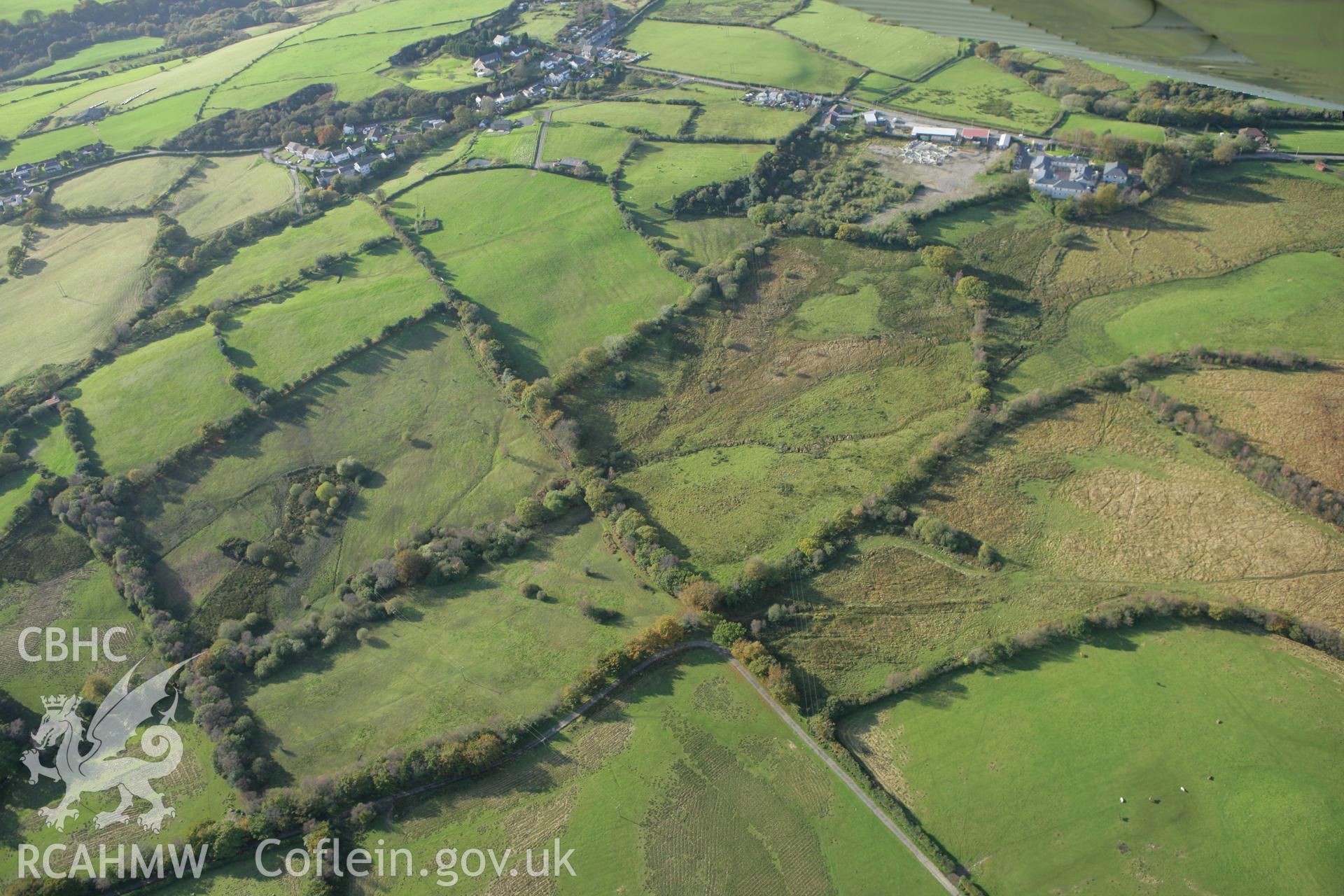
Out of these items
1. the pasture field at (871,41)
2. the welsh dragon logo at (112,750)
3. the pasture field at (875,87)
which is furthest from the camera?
the pasture field at (871,41)

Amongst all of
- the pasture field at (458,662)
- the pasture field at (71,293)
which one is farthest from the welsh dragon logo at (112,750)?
the pasture field at (71,293)

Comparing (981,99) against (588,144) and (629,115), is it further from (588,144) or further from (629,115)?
(588,144)

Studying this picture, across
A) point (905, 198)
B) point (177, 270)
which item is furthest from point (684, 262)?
point (177, 270)

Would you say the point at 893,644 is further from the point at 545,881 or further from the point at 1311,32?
the point at 1311,32

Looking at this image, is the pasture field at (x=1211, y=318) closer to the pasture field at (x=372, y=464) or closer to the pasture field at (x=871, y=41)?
the pasture field at (x=372, y=464)

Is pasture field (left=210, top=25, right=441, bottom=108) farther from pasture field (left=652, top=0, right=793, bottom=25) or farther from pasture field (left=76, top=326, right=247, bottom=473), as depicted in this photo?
pasture field (left=76, top=326, right=247, bottom=473)
